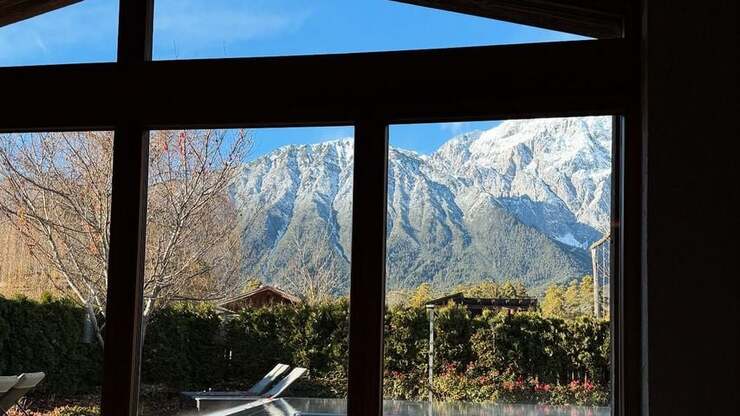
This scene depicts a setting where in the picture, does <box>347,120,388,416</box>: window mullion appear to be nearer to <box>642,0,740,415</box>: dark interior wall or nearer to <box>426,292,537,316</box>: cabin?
<box>426,292,537,316</box>: cabin

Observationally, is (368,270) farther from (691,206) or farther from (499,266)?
(691,206)

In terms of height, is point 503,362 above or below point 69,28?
below

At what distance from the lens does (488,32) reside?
3.48 meters

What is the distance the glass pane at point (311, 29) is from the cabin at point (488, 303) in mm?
1088

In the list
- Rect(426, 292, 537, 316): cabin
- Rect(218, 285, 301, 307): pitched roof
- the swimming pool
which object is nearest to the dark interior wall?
the swimming pool

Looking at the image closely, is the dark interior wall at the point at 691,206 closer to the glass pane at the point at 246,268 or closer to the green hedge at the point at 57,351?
the glass pane at the point at 246,268

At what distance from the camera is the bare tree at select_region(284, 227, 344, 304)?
3475 mm

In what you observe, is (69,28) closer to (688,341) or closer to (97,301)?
(97,301)

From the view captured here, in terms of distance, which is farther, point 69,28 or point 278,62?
point 69,28

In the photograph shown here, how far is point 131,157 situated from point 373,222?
3.82 ft

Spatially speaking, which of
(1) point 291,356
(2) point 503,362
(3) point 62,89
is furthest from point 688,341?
(3) point 62,89

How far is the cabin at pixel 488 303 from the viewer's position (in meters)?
3.30

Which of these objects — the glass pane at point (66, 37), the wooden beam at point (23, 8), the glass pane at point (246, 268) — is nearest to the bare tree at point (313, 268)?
the glass pane at point (246, 268)

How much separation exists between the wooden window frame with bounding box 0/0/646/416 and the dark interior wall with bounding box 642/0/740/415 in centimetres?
17
